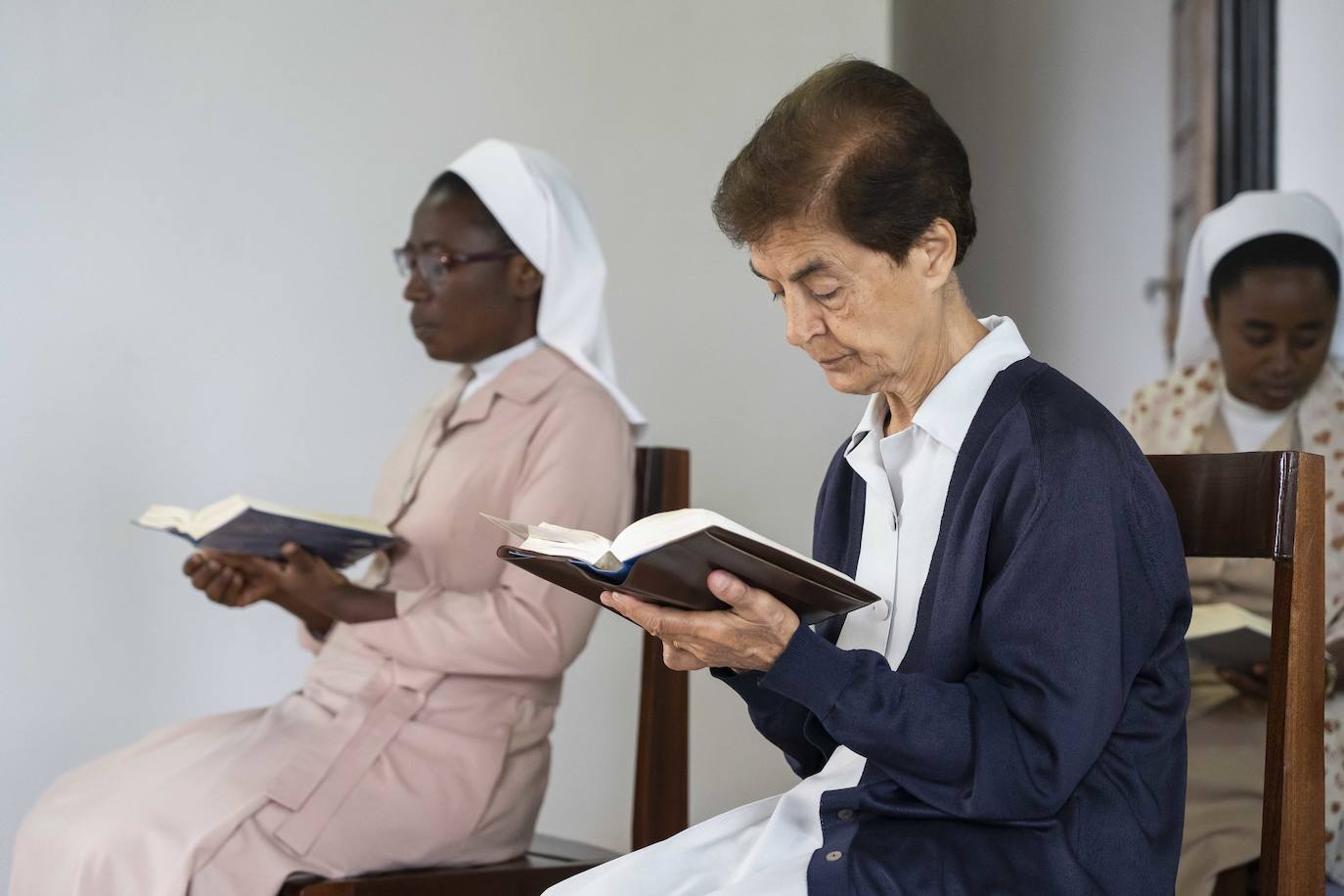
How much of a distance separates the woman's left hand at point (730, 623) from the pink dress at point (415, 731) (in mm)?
931

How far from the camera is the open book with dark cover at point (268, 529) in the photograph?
2.21 meters

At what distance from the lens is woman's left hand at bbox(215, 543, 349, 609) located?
2.36m

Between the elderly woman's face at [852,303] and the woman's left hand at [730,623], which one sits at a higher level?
the elderly woman's face at [852,303]

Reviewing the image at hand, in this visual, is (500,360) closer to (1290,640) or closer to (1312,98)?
(1290,640)

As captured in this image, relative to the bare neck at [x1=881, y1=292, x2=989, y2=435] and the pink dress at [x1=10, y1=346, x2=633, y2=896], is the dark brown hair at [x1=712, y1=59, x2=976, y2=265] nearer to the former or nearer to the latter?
the bare neck at [x1=881, y1=292, x2=989, y2=435]

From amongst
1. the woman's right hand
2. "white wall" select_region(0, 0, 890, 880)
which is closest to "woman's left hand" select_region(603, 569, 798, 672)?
the woman's right hand

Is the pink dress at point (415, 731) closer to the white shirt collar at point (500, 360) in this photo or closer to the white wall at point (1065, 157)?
the white shirt collar at point (500, 360)

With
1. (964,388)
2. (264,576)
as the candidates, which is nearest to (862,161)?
(964,388)

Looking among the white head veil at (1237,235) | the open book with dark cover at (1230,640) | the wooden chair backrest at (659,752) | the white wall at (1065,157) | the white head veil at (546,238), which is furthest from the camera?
the white wall at (1065,157)

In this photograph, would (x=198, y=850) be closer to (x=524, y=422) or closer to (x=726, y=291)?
(x=524, y=422)

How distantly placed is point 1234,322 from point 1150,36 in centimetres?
114

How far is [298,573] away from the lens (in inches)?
93.0

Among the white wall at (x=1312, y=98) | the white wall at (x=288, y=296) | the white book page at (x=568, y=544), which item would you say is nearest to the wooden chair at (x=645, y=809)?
the white book page at (x=568, y=544)

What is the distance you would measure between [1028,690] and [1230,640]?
5.55 ft
